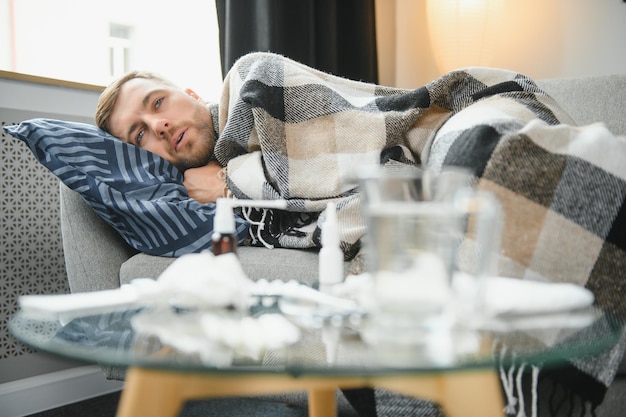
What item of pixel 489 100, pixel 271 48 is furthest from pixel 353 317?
pixel 271 48

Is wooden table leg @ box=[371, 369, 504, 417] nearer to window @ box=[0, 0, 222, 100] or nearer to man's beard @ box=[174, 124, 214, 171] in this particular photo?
man's beard @ box=[174, 124, 214, 171]

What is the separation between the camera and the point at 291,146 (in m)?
1.26

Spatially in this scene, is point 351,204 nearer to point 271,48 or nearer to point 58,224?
point 58,224

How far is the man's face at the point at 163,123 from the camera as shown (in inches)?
54.2

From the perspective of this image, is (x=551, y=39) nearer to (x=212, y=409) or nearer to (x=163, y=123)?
(x=163, y=123)

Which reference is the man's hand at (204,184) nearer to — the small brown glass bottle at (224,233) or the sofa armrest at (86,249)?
the sofa armrest at (86,249)

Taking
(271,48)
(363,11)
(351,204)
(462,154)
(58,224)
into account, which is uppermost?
(363,11)

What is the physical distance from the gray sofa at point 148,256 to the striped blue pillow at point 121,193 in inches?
1.6

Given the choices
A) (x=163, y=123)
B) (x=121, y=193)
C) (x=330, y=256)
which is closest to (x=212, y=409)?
(x=121, y=193)

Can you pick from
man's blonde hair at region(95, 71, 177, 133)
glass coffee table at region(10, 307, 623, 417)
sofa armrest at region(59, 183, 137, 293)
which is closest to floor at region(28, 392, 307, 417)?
sofa armrest at region(59, 183, 137, 293)

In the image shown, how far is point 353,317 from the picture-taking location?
567 millimetres

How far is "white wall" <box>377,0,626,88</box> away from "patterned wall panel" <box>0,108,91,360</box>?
150 cm

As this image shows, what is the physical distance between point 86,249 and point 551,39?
183 centimetres

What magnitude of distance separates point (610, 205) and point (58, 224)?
131cm
